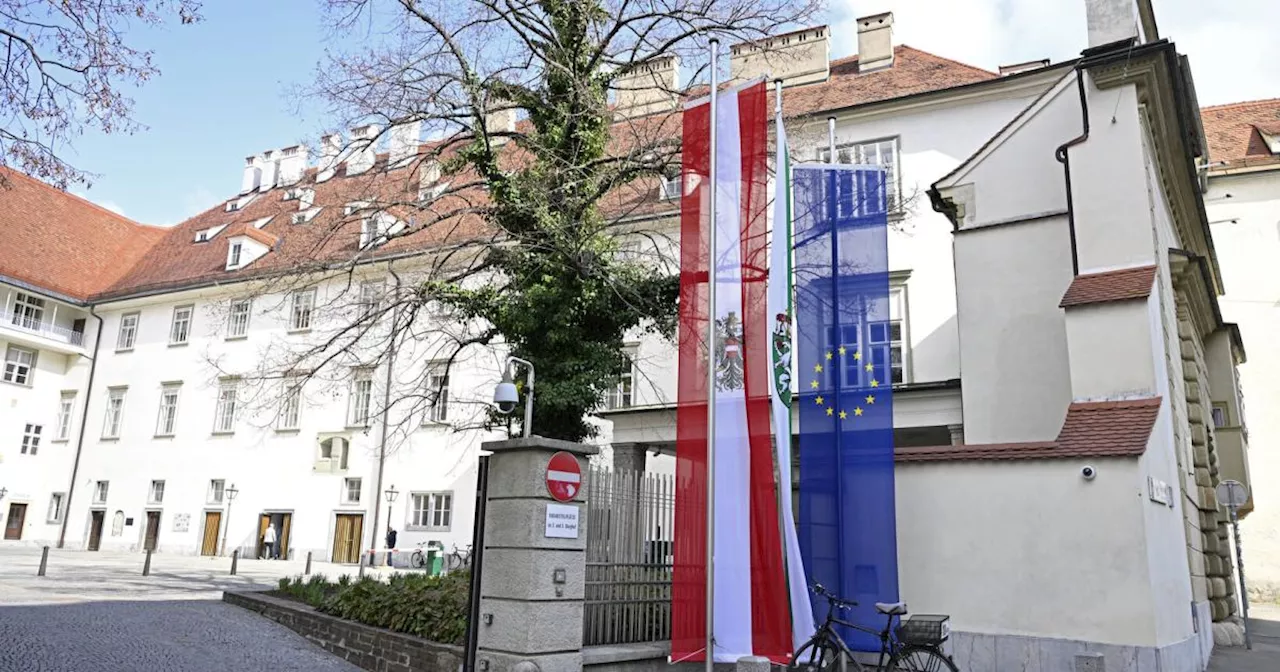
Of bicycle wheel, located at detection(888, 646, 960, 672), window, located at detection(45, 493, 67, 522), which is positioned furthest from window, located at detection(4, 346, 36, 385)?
bicycle wheel, located at detection(888, 646, 960, 672)

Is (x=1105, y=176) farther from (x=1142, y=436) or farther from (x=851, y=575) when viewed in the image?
(x=851, y=575)

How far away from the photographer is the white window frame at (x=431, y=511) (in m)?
32.1

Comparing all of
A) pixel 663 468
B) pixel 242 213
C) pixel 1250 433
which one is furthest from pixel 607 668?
pixel 242 213

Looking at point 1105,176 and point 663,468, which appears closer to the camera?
point 1105,176

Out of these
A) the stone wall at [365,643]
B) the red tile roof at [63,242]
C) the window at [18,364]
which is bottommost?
the stone wall at [365,643]

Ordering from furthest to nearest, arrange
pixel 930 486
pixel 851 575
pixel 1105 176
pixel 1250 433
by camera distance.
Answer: pixel 1250 433, pixel 1105 176, pixel 930 486, pixel 851 575

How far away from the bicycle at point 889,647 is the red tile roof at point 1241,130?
31.2 meters

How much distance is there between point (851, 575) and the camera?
10.3 meters

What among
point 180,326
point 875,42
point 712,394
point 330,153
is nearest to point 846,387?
point 712,394

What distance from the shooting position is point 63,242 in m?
44.2

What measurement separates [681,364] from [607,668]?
3.29 metres

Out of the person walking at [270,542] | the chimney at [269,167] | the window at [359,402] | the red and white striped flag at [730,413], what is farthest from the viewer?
the chimney at [269,167]

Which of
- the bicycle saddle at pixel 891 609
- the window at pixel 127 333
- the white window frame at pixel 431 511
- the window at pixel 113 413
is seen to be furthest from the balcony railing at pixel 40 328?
the bicycle saddle at pixel 891 609

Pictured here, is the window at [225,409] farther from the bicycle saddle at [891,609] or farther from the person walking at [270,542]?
the bicycle saddle at [891,609]
